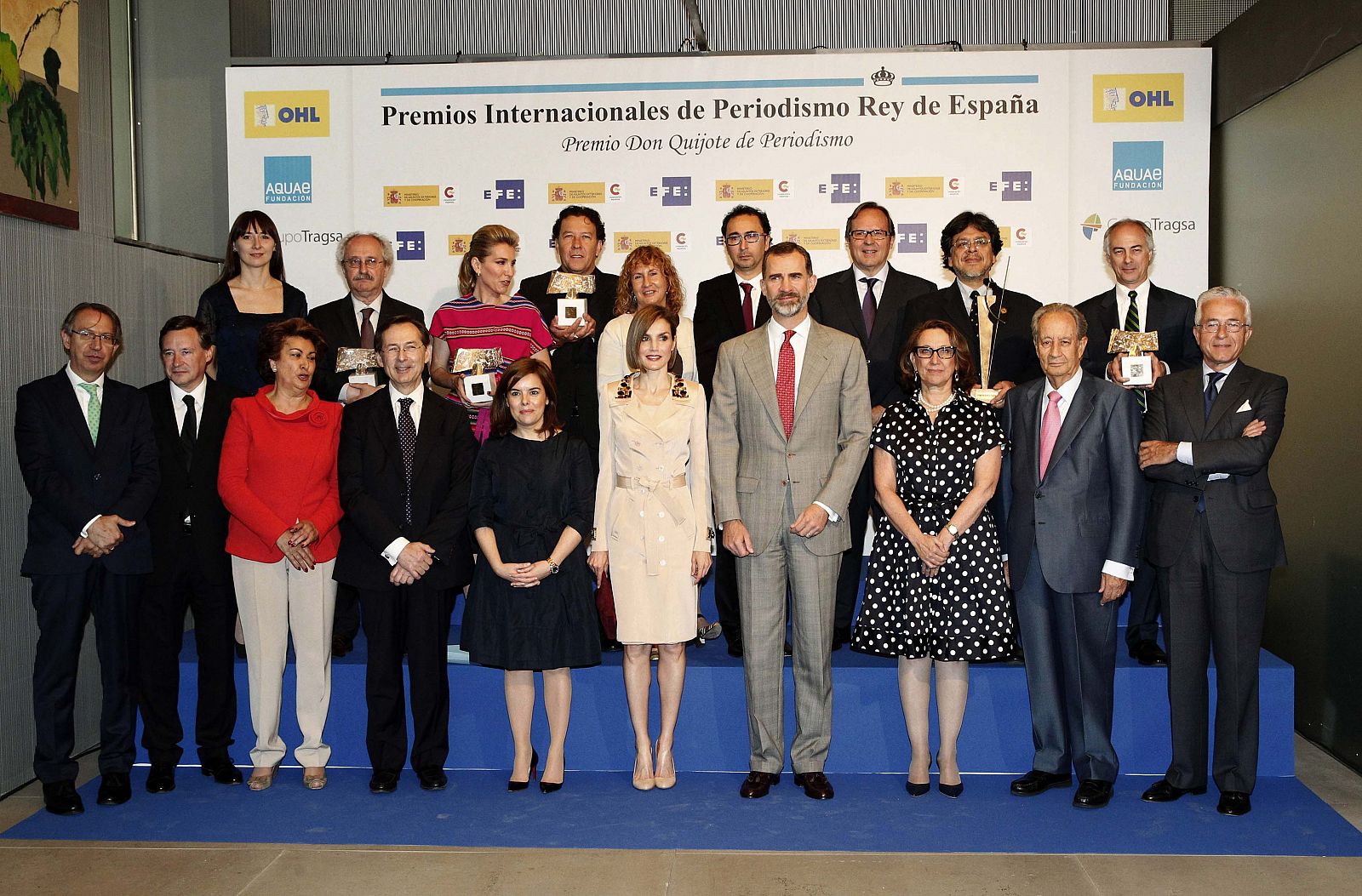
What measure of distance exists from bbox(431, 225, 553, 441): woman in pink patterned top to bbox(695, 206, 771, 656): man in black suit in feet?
2.42

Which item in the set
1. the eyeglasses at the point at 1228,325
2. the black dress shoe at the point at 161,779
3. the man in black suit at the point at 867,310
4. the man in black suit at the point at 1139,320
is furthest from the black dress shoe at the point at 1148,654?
the black dress shoe at the point at 161,779

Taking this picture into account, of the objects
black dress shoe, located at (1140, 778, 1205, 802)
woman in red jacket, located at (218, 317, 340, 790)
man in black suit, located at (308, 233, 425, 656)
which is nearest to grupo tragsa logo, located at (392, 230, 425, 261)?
man in black suit, located at (308, 233, 425, 656)

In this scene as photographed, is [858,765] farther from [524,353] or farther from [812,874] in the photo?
[524,353]

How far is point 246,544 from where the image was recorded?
4414mm

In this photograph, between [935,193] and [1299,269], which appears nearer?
[1299,269]

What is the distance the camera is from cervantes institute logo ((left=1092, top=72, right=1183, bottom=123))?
21.1ft

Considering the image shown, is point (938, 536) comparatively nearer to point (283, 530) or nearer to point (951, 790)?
point (951, 790)

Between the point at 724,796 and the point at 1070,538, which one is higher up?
the point at 1070,538

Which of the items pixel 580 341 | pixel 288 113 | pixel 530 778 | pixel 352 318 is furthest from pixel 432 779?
pixel 288 113

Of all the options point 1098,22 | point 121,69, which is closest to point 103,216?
point 121,69

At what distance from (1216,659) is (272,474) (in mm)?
3634

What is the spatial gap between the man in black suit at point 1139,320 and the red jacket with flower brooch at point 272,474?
128 inches

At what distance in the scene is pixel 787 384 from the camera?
14.2 feet

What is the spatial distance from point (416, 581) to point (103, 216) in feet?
8.10
